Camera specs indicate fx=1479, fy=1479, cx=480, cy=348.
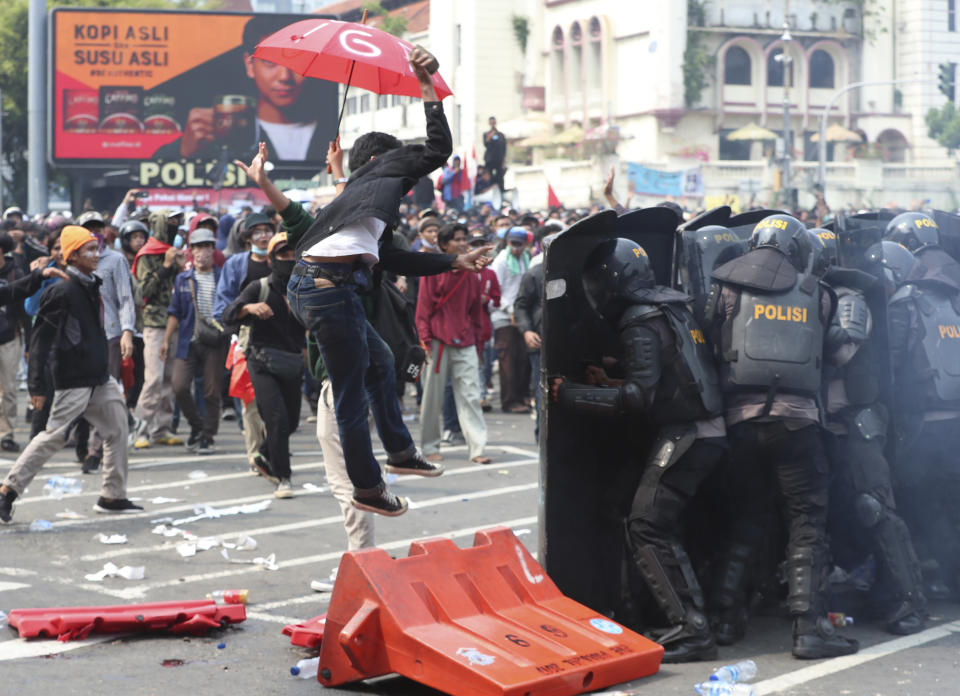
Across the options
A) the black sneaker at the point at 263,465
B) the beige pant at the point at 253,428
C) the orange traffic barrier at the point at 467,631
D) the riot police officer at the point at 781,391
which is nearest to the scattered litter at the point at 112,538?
the black sneaker at the point at 263,465

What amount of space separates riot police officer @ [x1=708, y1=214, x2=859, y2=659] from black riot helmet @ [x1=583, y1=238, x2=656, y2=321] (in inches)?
16.3

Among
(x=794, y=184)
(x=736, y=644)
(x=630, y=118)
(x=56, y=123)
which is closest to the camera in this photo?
(x=736, y=644)

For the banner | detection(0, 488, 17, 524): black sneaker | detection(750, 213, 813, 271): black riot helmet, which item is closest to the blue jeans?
detection(750, 213, 813, 271): black riot helmet

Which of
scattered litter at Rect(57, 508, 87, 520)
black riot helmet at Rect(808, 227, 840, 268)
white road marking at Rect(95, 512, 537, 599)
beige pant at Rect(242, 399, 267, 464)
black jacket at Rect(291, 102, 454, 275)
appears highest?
black jacket at Rect(291, 102, 454, 275)

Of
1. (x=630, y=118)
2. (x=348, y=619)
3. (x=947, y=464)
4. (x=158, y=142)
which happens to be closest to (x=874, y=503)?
(x=947, y=464)

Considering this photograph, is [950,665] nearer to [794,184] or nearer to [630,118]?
[794,184]

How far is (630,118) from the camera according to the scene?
68.7 meters

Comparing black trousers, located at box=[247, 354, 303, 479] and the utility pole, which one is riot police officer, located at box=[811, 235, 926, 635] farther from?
the utility pole

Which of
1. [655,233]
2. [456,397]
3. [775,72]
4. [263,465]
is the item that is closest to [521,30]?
[775,72]

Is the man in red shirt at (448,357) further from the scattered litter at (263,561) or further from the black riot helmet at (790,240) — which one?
the black riot helmet at (790,240)

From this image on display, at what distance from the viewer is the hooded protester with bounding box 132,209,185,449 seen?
13.3 metres

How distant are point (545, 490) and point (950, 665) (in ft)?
6.69

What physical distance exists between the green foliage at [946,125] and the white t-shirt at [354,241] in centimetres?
6274

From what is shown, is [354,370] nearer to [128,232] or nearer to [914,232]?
[914,232]
